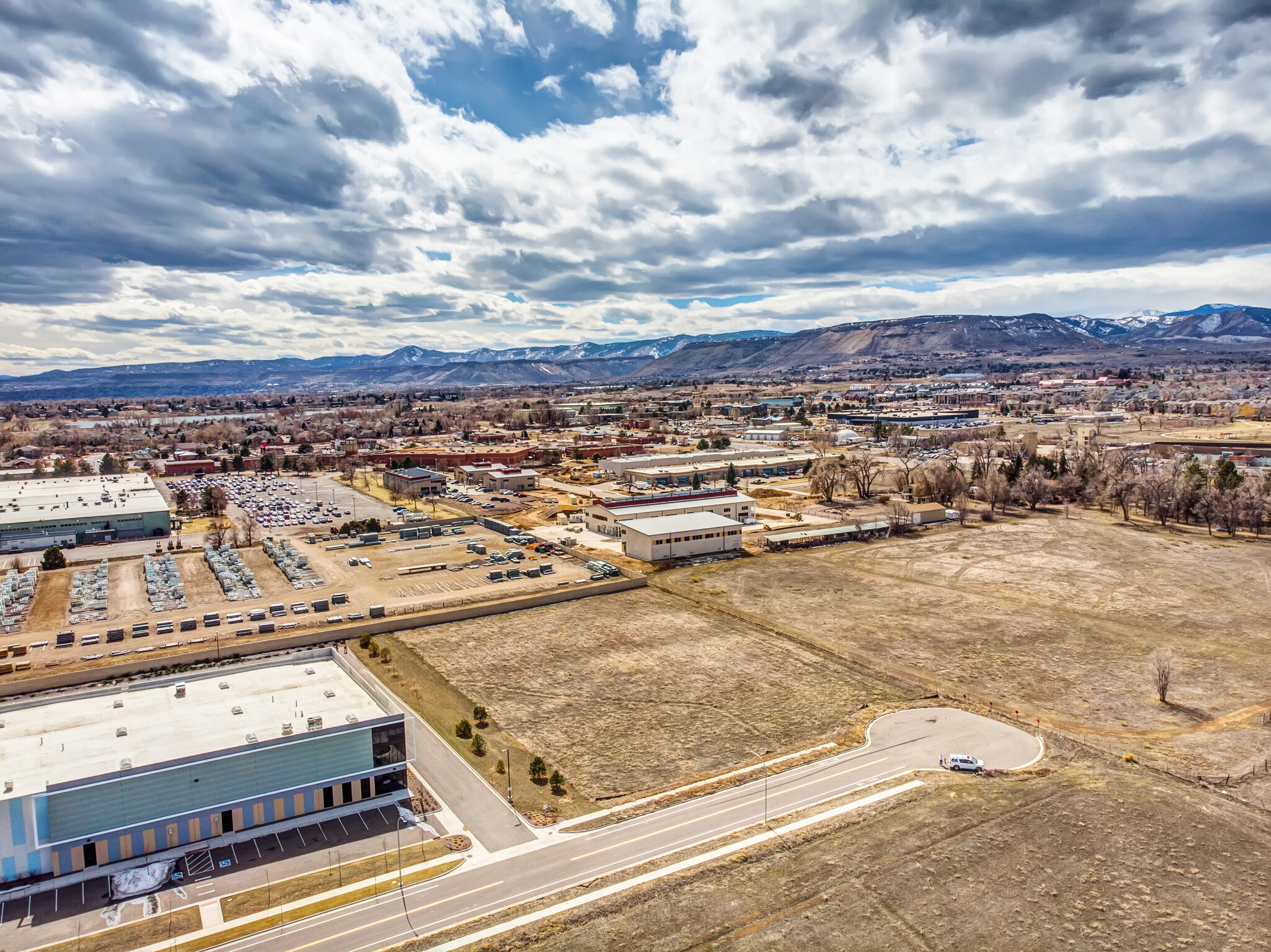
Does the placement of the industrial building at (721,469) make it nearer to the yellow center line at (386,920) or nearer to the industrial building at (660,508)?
the industrial building at (660,508)

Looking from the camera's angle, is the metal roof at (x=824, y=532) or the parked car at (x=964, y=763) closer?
the parked car at (x=964, y=763)


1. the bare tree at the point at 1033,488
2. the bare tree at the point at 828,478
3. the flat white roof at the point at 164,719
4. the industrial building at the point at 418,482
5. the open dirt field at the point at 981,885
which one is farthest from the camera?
the industrial building at the point at 418,482

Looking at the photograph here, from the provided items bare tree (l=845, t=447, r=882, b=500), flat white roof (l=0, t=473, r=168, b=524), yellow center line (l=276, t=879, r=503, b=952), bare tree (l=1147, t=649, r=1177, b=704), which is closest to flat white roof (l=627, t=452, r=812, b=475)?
bare tree (l=845, t=447, r=882, b=500)

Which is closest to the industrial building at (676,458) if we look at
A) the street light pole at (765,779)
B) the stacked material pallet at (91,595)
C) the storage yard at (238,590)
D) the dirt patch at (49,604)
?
the storage yard at (238,590)

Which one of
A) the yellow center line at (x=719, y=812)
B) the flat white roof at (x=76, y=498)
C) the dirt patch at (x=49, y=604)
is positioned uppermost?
the flat white roof at (x=76, y=498)

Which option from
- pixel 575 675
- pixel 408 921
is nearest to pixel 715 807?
pixel 408 921
